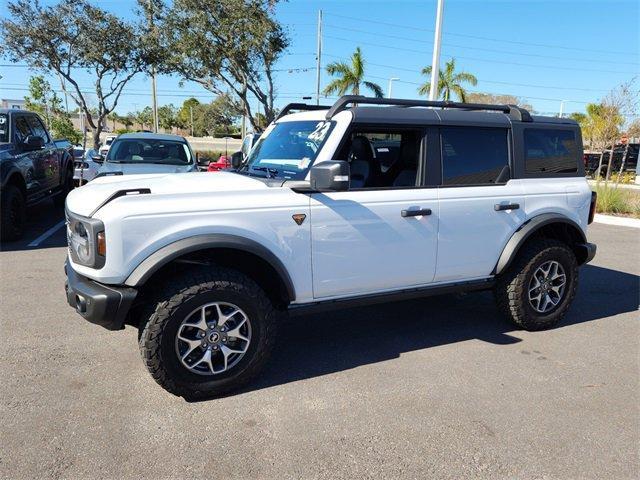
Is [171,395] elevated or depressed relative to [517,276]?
depressed

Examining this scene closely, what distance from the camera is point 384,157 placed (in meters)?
4.34

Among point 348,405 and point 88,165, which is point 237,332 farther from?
point 88,165

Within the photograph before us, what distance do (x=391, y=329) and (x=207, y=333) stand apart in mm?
1969

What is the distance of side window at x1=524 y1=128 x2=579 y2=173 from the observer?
446 cm

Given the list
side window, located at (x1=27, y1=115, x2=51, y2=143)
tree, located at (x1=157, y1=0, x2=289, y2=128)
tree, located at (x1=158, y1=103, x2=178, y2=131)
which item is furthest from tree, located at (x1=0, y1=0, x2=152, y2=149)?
tree, located at (x1=158, y1=103, x2=178, y2=131)

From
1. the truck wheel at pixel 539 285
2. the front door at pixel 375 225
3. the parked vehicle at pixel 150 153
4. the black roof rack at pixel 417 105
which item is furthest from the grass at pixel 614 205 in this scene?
the front door at pixel 375 225

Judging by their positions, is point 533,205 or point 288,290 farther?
point 533,205

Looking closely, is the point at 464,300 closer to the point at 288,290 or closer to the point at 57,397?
the point at 288,290

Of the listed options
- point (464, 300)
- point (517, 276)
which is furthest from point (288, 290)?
point (464, 300)

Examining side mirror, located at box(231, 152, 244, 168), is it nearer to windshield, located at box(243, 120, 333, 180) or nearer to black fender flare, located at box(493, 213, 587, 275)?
windshield, located at box(243, 120, 333, 180)

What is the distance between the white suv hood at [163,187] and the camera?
3215 millimetres

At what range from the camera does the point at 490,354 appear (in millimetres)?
4160

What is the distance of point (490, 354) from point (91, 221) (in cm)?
318

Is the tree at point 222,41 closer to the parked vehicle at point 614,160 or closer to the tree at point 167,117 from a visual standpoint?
the parked vehicle at point 614,160
